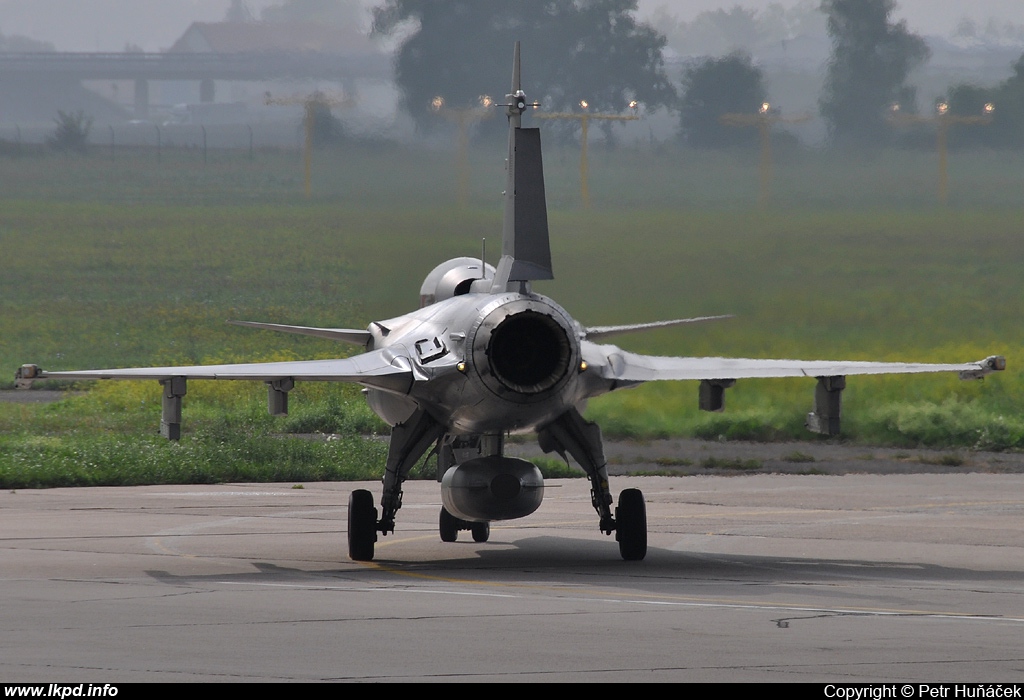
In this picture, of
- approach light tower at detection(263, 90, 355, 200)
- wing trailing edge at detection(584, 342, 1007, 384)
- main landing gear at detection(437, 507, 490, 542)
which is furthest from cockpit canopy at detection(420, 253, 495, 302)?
approach light tower at detection(263, 90, 355, 200)

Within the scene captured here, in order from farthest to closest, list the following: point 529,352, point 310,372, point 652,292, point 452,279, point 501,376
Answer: point 652,292
point 452,279
point 310,372
point 529,352
point 501,376

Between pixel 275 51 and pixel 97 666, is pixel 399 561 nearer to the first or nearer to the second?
pixel 97 666

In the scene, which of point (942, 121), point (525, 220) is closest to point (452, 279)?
point (525, 220)

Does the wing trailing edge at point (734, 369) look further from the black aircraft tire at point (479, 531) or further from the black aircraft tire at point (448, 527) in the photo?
the black aircraft tire at point (448, 527)

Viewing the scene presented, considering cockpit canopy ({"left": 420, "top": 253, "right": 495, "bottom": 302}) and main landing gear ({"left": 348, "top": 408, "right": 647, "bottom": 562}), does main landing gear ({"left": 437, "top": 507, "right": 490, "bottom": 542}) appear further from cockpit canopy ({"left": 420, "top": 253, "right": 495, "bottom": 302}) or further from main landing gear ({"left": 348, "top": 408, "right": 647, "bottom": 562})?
cockpit canopy ({"left": 420, "top": 253, "right": 495, "bottom": 302})

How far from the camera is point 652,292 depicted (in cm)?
3319

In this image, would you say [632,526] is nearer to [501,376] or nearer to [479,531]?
[501,376]

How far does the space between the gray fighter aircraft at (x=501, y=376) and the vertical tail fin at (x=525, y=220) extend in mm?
17

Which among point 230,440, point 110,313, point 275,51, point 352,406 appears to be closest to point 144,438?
point 230,440

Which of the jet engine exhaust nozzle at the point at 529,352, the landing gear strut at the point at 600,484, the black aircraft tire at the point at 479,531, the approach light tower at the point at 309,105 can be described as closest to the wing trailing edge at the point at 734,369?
the landing gear strut at the point at 600,484

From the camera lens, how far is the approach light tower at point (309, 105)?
115 feet

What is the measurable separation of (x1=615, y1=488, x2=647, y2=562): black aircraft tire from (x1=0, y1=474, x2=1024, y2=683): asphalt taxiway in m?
0.34

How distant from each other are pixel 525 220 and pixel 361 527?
4.22m

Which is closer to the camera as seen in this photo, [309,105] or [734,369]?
[734,369]
